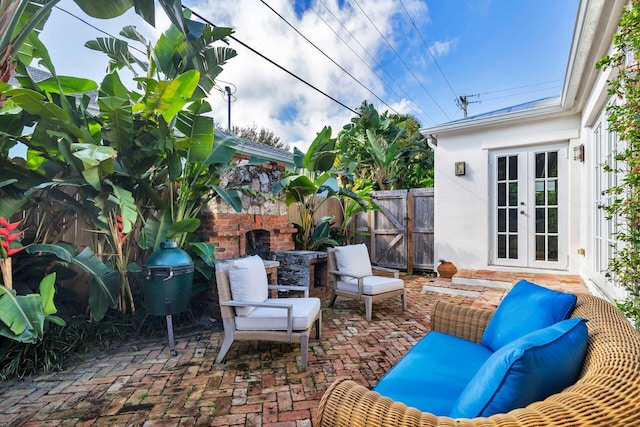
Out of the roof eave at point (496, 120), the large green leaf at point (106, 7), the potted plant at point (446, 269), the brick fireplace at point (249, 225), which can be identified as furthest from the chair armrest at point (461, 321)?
the roof eave at point (496, 120)

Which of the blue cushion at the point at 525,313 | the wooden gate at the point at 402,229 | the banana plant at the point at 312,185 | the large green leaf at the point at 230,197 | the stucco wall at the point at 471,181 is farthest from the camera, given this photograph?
the wooden gate at the point at 402,229

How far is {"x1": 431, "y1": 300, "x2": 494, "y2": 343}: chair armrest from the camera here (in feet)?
7.62

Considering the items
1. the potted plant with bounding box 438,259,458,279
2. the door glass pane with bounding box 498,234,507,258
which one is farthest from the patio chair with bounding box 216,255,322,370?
the door glass pane with bounding box 498,234,507,258

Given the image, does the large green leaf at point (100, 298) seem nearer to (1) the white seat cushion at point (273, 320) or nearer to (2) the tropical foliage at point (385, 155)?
(1) the white seat cushion at point (273, 320)

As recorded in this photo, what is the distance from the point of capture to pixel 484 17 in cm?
820

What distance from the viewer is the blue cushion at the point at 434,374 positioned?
1.46 m

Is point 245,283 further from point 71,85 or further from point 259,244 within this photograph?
point 71,85

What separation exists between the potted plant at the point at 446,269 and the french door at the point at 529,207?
2.36ft

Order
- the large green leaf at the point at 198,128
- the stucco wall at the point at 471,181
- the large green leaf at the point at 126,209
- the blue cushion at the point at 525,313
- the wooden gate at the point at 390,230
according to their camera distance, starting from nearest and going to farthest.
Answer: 1. the blue cushion at the point at 525,313
2. the large green leaf at the point at 126,209
3. the large green leaf at the point at 198,128
4. the stucco wall at the point at 471,181
5. the wooden gate at the point at 390,230

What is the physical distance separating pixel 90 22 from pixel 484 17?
917 centimetres

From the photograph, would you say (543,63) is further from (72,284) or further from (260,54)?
(72,284)

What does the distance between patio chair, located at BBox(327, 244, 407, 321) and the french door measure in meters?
2.71

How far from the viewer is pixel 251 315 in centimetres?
296

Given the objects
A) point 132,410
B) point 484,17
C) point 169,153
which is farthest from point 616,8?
point 484,17
